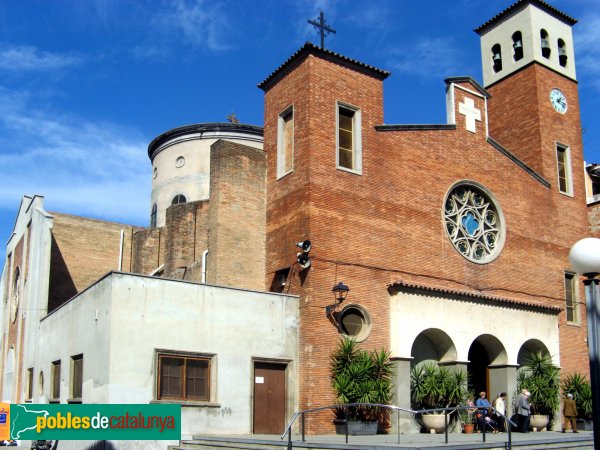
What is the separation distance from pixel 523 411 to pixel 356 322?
5262mm

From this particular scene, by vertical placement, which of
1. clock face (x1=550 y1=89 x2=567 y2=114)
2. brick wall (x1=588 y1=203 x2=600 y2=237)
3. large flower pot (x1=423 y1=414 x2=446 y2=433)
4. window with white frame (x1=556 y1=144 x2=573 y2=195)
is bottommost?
large flower pot (x1=423 y1=414 x2=446 y2=433)

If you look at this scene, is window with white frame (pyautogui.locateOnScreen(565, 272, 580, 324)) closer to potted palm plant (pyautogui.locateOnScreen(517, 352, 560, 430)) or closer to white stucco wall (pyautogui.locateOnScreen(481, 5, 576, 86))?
potted palm plant (pyautogui.locateOnScreen(517, 352, 560, 430))

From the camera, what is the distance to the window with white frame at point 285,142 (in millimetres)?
22109

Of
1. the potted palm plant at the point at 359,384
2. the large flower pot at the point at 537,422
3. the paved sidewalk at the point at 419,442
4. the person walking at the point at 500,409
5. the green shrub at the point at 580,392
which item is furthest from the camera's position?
the green shrub at the point at 580,392

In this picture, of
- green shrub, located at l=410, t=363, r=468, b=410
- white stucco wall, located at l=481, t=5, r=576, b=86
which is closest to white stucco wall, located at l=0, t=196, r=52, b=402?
green shrub, located at l=410, t=363, r=468, b=410

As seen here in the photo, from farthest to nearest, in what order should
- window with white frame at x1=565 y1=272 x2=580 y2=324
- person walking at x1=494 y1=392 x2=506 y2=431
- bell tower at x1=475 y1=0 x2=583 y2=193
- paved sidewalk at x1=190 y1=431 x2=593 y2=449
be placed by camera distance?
bell tower at x1=475 y1=0 x2=583 y2=193 → window with white frame at x1=565 y1=272 x2=580 y2=324 → person walking at x1=494 y1=392 x2=506 y2=431 → paved sidewalk at x1=190 y1=431 x2=593 y2=449

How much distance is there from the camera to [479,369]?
23.8 metres

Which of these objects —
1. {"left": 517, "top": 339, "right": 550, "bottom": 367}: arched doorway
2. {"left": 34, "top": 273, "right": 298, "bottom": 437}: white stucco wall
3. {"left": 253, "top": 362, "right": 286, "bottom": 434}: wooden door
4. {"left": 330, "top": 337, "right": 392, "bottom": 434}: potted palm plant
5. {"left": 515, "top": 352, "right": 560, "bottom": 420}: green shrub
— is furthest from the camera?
{"left": 517, "top": 339, "right": 550, "bottom": 367}: arched doorway

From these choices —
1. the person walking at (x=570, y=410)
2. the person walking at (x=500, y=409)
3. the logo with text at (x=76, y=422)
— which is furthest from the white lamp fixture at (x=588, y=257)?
the person walking at (x=570, y=410)

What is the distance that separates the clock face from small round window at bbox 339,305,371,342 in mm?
13130

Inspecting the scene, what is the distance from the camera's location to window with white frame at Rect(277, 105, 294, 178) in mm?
22109

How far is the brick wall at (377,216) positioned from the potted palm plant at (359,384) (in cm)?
33

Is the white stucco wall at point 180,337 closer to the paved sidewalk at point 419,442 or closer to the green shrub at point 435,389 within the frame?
the paved sidewalk at point 419,442

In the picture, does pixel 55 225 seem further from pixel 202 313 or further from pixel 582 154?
pixel 582 154
